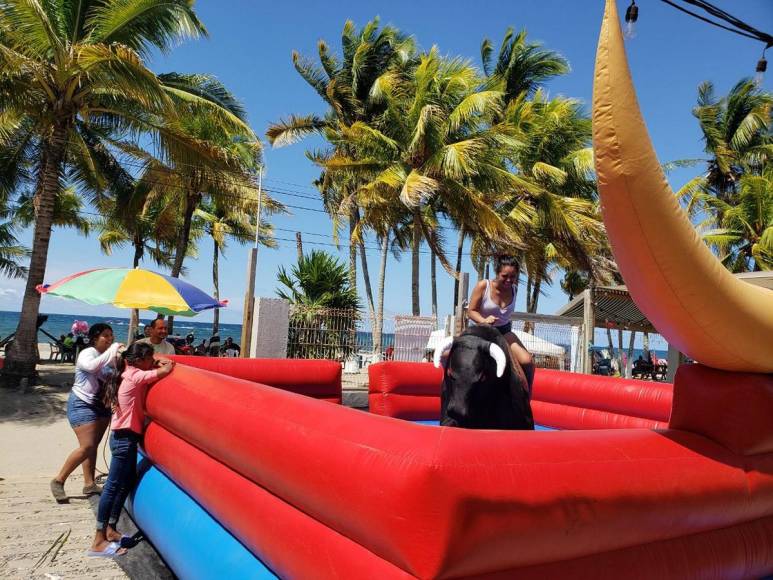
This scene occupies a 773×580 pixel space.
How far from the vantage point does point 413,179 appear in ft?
54.5

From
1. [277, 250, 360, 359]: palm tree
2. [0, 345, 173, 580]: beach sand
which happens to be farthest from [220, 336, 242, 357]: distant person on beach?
[0, 345, 173, 580]: beach sand

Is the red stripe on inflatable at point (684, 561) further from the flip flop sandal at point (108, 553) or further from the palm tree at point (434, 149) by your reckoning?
the palm tree at point (434, 149)

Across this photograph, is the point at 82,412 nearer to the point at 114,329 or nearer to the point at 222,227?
the point at 222,227

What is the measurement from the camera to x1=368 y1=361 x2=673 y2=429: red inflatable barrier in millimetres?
6219

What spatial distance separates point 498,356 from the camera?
133 inches

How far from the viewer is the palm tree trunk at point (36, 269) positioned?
11781 mm

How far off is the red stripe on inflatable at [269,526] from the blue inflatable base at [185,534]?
0.07 meters

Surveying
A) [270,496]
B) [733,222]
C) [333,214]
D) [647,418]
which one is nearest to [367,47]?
[333,214]

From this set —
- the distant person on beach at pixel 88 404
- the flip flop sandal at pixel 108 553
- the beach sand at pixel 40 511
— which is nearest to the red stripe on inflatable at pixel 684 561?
the beach sand at pixel 40 511

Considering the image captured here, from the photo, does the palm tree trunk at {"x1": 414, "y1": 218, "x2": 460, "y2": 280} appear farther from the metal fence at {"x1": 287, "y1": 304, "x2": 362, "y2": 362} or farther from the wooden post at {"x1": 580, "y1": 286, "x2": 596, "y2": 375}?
the wooden post at {"x1": 580, "y1": 286, "x2": 596, "y2": 375}

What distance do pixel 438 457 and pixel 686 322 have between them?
1.17 m

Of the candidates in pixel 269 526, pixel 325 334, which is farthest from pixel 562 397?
pixel 325 334

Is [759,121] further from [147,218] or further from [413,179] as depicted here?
[147,218]

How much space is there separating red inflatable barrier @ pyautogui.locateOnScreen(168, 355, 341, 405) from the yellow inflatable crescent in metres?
4.52
